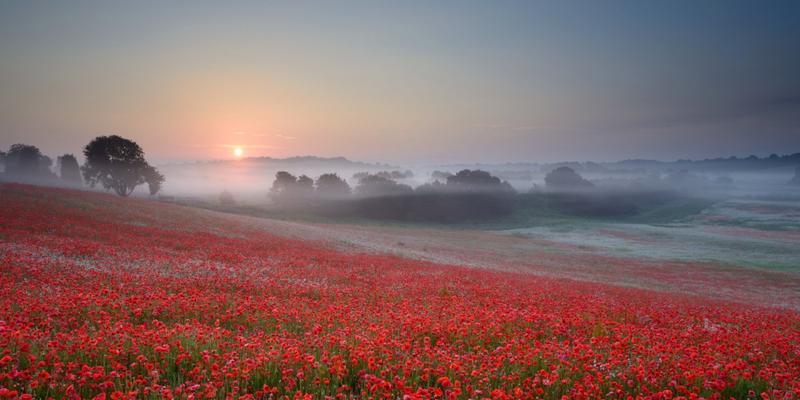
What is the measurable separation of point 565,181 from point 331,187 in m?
104

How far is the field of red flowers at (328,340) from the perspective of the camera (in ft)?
16.9

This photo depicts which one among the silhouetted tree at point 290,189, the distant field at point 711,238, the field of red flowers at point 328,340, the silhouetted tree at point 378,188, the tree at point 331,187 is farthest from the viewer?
the silhouetted tree at point 378,188

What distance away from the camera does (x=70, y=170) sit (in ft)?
430

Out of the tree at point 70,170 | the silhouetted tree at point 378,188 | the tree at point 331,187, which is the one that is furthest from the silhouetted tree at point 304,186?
the tree at point 70,170

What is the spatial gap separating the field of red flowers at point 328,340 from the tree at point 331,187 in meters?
98.6

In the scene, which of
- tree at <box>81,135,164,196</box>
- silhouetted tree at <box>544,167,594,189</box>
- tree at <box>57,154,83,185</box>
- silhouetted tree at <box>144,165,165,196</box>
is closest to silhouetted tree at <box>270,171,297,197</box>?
silhouetted tree at <box>144,165,165,196</box>

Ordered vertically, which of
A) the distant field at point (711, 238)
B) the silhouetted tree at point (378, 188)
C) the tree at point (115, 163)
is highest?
the tree at point (115, 163)

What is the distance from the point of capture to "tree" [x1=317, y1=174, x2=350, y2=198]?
11756 centimetres

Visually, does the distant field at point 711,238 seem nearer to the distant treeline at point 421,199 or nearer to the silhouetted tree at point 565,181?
the distant treeline at point 421,199

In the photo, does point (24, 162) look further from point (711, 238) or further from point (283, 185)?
point (711, 238)

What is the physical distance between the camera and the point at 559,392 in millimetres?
5520

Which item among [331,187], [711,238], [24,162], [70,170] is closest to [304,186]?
[331,187]

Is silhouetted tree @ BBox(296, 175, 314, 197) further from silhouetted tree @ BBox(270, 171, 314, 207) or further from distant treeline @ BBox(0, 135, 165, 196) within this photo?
distant treeline @ BBox(0, 135, 165, 196)

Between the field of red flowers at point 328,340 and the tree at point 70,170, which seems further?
the tree at point 70,170
